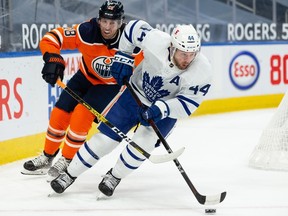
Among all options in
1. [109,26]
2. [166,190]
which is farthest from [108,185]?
[109,26]

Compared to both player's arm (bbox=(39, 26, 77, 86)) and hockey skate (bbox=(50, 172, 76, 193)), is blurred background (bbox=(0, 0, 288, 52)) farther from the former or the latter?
hockey skate (bbox=(50, 172, 76, 193))

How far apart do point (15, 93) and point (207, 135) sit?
2.06m

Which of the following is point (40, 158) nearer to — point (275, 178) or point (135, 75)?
point (135, 75)

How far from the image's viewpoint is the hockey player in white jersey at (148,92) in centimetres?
452

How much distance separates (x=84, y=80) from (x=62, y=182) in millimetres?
801

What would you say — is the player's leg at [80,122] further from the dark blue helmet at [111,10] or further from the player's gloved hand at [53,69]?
the dark blue helmet at [111,10]

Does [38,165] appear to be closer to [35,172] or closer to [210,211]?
[35,172]

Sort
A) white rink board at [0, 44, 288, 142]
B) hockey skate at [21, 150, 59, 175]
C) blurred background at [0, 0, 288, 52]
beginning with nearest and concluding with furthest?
hockey skate at [21, 150, 59, 175], white rink board at [0, 44, 288, 142], blurred background at [0, 0, 288, 52]

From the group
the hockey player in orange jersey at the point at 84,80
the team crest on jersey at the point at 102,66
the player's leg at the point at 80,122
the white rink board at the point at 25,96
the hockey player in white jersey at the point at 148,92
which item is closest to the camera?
the hockey player in white jersey at the point at 148,92

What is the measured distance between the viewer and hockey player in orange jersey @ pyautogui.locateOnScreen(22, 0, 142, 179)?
503cm

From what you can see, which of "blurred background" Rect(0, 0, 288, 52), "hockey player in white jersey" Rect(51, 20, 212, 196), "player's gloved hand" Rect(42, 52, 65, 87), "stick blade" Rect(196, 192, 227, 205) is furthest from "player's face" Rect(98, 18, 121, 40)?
"blurred background" Rect(0, 0, 288, 52)

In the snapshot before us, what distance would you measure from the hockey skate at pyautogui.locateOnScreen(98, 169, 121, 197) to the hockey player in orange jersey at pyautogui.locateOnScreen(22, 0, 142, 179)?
Result: 45 cm

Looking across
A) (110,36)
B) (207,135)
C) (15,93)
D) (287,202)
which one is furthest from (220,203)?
(207,135)

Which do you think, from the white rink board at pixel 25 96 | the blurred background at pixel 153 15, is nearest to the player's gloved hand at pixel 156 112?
the white rink board at pixel 25 96
